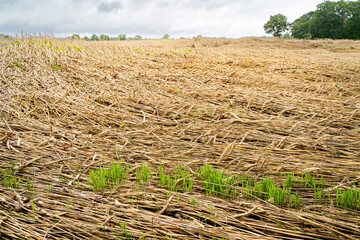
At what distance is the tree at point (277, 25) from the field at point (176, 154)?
121ft

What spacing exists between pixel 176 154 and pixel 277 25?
40.7 metres

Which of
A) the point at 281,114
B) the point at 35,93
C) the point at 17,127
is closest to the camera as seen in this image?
the point at 17,127

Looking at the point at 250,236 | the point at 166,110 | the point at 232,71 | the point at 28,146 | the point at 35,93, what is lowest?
the point at 250,236

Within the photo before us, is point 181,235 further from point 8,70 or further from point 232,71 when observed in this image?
point 8,70

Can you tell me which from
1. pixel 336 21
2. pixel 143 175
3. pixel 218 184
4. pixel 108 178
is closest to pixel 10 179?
pixel 108 178

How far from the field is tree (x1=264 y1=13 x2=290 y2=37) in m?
36.7

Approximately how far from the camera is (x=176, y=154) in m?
2.23

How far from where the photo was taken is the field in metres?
1.44

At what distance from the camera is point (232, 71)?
16.6ft

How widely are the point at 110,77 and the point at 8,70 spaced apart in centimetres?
195

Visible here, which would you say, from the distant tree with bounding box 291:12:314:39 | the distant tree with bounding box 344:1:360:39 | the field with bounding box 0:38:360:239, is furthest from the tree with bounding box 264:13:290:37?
the field with bounding box 0:38:360:239

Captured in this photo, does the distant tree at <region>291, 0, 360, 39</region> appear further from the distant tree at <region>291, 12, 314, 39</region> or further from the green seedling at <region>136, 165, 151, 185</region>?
the green seedling at <region>136, 165, 151, 185</region>

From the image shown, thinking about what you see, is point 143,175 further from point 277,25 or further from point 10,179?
point 277,25

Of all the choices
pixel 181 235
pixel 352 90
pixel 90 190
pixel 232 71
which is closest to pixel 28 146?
pixel 90 190
